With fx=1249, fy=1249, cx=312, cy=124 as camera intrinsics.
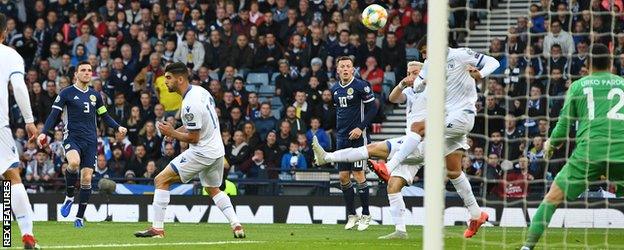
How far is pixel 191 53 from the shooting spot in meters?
25.5

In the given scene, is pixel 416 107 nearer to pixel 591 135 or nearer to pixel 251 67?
pixel 591 135

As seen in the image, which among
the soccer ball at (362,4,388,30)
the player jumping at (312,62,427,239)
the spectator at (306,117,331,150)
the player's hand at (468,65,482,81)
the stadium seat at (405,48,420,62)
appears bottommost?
the spectator at (306,117,331,150)

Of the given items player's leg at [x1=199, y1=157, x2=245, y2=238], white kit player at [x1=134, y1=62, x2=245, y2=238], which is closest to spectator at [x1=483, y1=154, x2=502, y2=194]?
player's leg at [x1=199, y1=157, x2=245, y2=238]

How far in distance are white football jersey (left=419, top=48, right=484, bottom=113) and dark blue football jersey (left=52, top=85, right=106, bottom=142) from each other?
5.94 meters

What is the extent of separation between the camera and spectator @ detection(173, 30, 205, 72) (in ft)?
83.5

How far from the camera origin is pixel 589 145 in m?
11.5

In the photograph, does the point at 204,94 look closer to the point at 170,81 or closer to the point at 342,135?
the point at 170,81

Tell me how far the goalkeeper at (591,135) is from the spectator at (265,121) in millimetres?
12371

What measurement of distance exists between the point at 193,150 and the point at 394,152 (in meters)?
2.63

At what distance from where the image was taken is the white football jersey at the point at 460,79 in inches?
563

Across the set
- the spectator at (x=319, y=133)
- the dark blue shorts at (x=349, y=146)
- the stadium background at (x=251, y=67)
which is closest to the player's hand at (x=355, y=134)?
the dark blue shorts at (x=349, y=146)

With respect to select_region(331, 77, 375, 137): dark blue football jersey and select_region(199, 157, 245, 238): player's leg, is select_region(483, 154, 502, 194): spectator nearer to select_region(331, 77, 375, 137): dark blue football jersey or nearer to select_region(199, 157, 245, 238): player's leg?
select_region(331, 77, 375, 137): dark blue football jersey

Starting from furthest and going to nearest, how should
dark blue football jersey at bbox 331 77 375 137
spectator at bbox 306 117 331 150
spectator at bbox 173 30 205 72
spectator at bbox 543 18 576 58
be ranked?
spectator at bbox 173 30 205 72 → spectator at bbox 306 117 331 150 → spectator at bbox 543 18 576 58 → dark blue football jersey at bbox 331 77 375 137

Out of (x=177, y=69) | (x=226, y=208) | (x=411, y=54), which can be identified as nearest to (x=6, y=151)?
(x=177, y=69)
